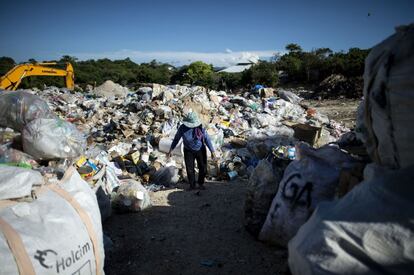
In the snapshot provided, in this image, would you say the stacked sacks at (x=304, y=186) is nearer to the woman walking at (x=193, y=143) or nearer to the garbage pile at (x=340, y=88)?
the woman walking at (x=193, y=143)

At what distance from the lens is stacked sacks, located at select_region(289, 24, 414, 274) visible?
1204 millimetres

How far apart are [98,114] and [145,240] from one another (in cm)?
699

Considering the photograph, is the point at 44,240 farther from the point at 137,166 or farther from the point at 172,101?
the point at 172,101

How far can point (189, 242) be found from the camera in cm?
295

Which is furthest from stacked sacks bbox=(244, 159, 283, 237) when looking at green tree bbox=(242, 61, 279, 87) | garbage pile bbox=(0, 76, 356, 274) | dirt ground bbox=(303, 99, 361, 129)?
green tree bbox=(242, 61, 279, 87)

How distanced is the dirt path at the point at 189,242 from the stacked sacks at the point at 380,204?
1.16 m

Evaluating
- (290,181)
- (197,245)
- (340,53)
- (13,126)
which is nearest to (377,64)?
(290,181)

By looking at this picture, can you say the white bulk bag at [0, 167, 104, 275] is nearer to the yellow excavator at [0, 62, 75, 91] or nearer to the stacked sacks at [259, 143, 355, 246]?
the stacked sacks at [259, 143, 355, 246]

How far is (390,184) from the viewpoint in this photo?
4.40 ft

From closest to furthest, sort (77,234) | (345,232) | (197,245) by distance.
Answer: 1. (345,232)
2. (77,234)
3. (197,245)

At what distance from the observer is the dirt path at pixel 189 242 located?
2.53 meters

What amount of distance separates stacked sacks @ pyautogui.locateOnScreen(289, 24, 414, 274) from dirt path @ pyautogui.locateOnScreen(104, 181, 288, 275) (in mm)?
1159

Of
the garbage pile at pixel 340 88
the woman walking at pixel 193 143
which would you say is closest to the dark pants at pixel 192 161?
the woman walking at pixel 193 143

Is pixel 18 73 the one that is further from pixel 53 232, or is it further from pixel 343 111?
pixel 343 111
